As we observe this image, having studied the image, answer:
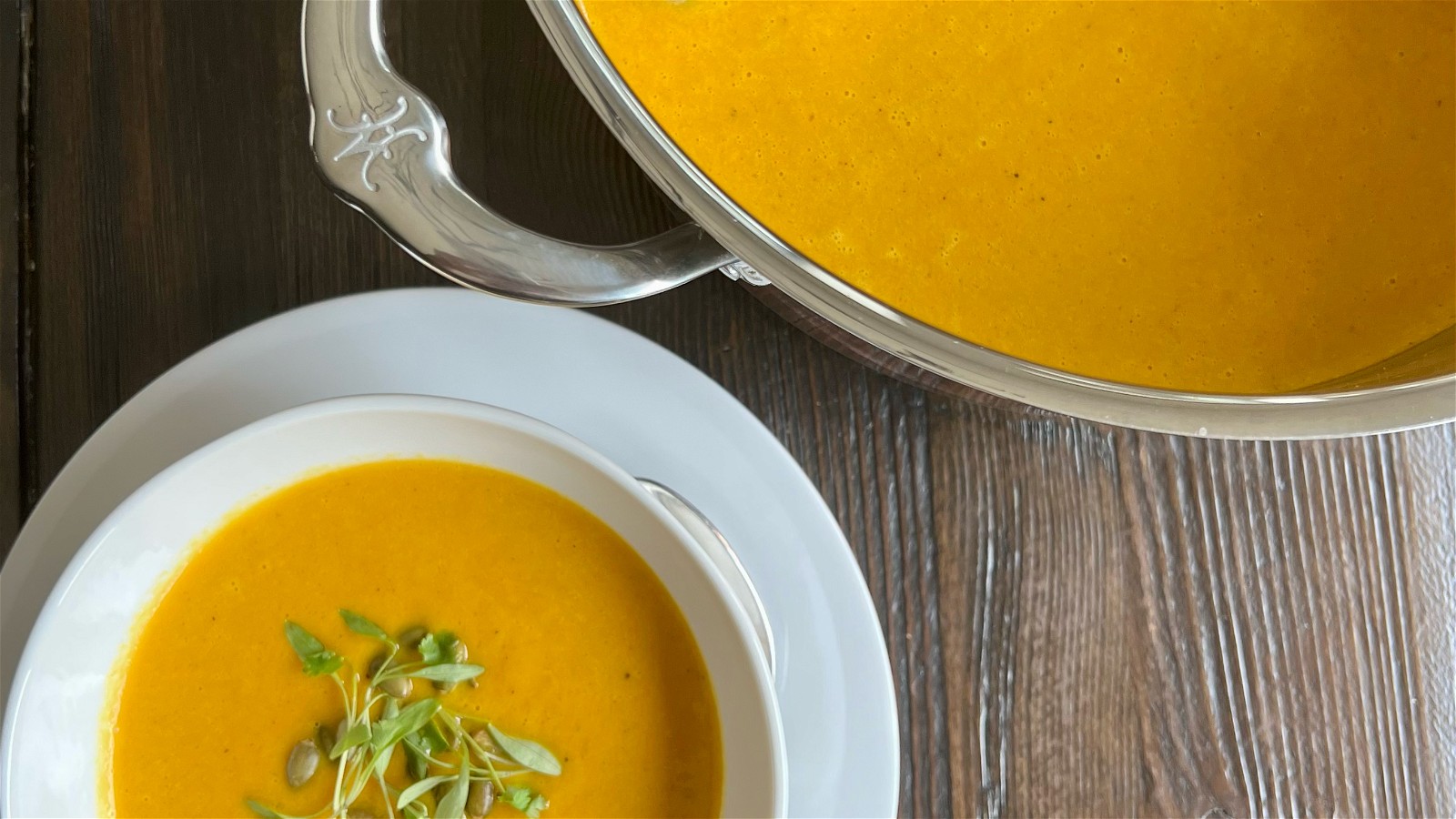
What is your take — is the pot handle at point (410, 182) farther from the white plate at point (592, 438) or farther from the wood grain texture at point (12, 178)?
the wood grain texture at point (12, 178)

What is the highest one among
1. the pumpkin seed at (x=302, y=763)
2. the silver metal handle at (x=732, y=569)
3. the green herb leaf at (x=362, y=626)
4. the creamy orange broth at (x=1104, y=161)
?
the creamy orange broth at (x=1104, y=161)

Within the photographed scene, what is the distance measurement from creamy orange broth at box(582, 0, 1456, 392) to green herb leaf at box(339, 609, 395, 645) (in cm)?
45

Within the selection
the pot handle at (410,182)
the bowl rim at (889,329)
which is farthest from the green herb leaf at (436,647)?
the bowl rim at (889,329)

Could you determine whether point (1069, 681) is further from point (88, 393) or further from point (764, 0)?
point (88, 393)

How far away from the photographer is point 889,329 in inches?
28.3

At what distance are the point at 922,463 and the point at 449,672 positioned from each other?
466mm

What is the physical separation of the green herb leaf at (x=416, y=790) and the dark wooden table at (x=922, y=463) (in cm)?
41

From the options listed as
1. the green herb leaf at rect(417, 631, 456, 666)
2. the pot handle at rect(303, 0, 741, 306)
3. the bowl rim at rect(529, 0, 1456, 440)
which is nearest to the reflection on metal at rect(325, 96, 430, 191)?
the pot handle at rect(303, 0, 741, 306)

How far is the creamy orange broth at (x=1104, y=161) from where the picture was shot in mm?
913

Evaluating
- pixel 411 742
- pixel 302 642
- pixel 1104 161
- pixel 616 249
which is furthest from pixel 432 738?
pixel 1104 161

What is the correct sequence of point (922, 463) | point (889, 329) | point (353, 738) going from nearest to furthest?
point (889, 329) < point (353, 738) < point (922, 463)

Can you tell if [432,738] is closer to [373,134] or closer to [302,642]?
[302,642]

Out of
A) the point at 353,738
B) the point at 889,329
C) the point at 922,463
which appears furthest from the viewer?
the point at 922,463

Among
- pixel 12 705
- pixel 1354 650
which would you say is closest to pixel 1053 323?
pixel 1354 650
